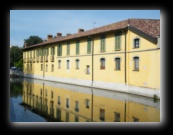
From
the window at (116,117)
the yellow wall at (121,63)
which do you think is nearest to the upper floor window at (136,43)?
the yellow wall at (121,63)

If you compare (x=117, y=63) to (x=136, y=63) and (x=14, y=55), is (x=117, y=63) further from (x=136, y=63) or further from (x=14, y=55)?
(x=14, y=55)

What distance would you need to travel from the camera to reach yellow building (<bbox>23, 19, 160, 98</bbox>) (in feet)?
59.8

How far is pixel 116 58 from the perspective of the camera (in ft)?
72.1

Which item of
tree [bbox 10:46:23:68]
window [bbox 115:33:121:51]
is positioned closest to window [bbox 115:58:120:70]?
window [bbox 115:33:121:51]

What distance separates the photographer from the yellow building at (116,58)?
1823cm

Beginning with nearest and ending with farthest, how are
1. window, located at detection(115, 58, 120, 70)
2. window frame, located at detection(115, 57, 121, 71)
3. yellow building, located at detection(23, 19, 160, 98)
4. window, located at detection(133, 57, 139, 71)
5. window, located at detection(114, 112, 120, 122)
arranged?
window, located at detection(114, 112, 120, 122) → yellow building, located at detection(23, 19, 160, 98) → window, located at detection(133, 57, 139, 71) → window frame, located at detection(115, 57, 121, 71) → window, located at detection(115, 58, 120, 70)

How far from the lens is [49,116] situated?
11.7 metres

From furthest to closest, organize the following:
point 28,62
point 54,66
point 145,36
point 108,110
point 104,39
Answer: point 28,62 < point 54,66 < point 104,39 < point 145,36 < point 108,110

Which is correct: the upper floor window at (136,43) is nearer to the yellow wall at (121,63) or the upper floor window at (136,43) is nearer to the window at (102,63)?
the yellow wall at (121,63)

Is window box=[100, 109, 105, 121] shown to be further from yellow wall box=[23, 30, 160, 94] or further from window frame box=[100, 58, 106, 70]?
window frame box=[100, 58, 106, 70]
